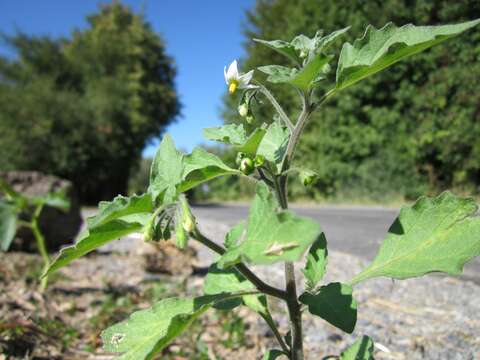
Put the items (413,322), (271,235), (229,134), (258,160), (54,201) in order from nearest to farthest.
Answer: (271,235), (258,160), (229,134), (413,322), (54,201)

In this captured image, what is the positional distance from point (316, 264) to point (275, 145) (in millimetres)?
324

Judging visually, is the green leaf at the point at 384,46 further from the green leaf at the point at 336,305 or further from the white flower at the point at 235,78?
the green leaf at the point at 336,305

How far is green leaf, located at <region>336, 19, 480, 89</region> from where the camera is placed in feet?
2.68

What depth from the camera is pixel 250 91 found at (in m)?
1.19

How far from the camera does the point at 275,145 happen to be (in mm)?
1114

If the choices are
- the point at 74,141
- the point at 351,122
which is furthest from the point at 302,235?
the point at 74,141

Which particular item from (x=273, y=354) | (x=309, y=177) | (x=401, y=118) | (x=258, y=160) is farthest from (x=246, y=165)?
(x=401, y=118)

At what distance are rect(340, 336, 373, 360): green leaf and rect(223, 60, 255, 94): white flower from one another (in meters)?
0.73

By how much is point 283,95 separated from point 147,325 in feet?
54.3

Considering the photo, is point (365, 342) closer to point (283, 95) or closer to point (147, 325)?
point (147, 325)

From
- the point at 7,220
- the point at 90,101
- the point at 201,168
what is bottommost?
the point at 7,220

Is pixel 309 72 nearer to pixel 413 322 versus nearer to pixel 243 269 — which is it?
pixel 243 269

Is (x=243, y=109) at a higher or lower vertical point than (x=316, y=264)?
higher

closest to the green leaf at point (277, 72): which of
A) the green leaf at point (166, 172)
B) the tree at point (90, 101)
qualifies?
the green leaf at point (166, 172)
